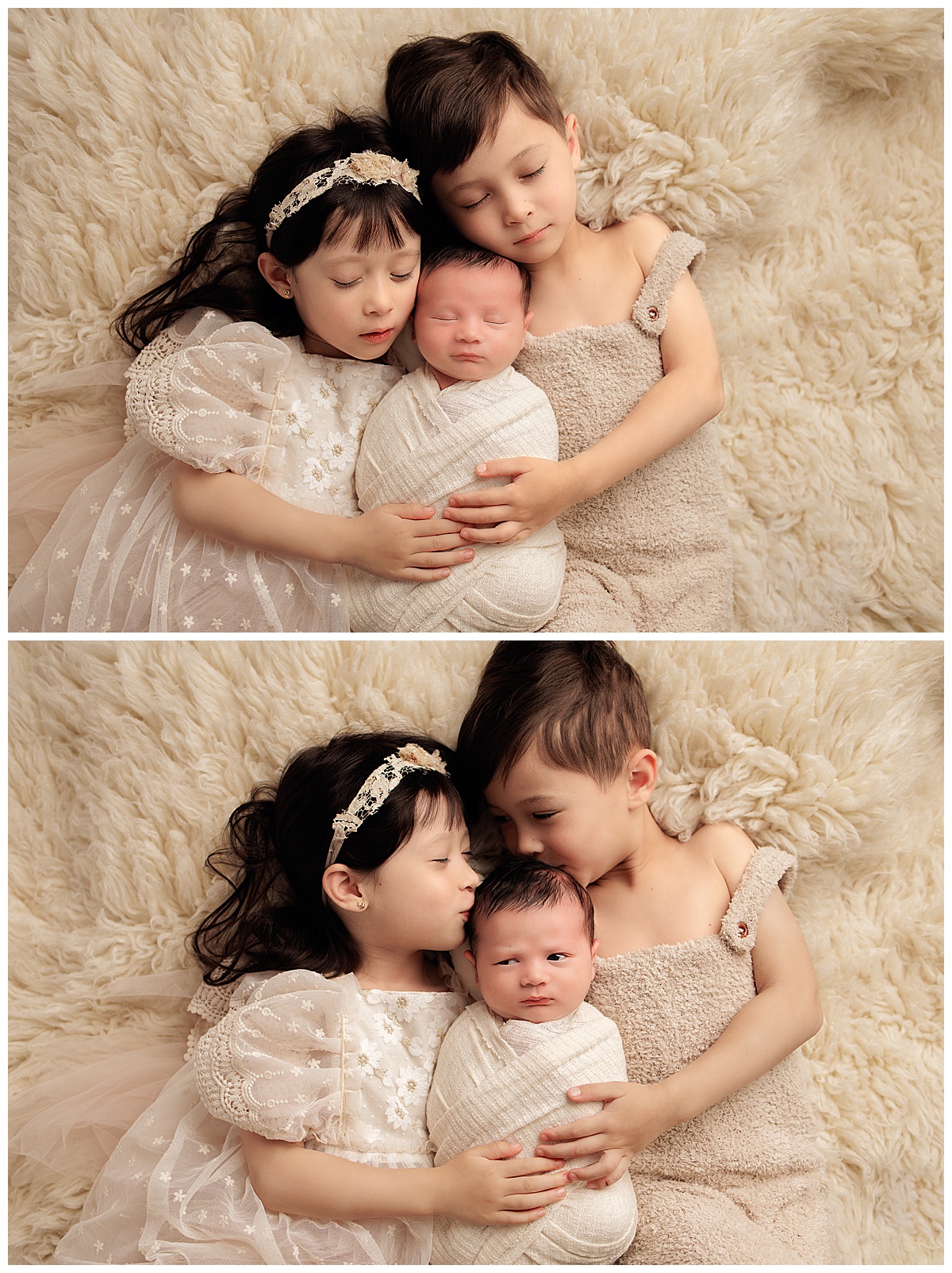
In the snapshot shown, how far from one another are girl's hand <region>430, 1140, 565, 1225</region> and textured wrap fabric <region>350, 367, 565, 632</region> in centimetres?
67

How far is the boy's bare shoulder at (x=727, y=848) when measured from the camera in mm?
1331

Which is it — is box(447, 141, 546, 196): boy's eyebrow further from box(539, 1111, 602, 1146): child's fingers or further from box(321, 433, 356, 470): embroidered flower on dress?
box(539, 1111, 602, 1146): child's fingers

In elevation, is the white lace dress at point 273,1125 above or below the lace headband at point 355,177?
below

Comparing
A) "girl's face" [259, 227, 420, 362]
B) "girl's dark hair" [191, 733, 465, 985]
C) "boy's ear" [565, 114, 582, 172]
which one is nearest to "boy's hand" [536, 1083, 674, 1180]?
"girl's dark hair" [191, 733, 465, 985]

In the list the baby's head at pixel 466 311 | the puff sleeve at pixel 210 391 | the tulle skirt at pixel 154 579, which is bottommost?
the tulle skirt at pixel 154 579

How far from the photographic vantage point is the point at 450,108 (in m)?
1.24

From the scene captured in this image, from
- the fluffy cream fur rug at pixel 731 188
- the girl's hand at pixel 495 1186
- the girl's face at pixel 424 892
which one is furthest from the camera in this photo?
the fluffy cream fur rug at pixel 731 188

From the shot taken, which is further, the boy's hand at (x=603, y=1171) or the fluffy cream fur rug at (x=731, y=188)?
the fluffy cream fur rug at (x=731, y=188)

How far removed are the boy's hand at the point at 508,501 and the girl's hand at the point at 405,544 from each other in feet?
0.08

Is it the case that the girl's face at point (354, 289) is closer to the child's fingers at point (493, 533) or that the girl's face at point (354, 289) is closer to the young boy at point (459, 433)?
the young boy at point (459, 433)

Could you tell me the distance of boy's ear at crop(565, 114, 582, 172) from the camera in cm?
133

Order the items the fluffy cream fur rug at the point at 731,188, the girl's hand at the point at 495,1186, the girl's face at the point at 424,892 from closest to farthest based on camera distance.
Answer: the girl's hand at the point at 495,1186 → the girl's face at the point at 424,892 → the fluffy cream fur rug at the point at 731,188

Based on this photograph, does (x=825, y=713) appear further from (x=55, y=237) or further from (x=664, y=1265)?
(x=55, y=237)

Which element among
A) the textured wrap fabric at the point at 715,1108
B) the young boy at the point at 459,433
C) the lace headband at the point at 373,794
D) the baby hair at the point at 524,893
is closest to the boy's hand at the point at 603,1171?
the textured wrap fabric at the point at 715,1108
